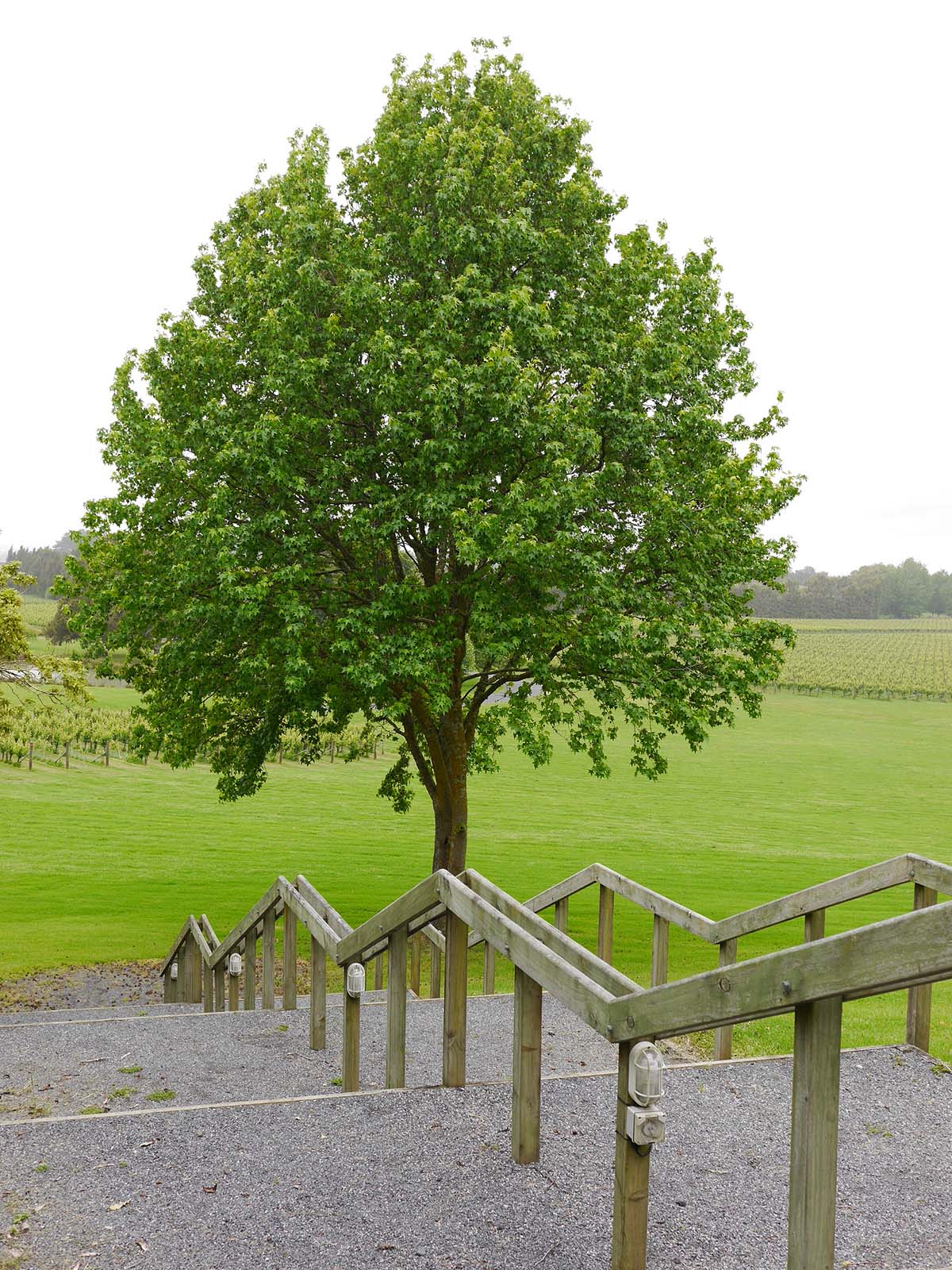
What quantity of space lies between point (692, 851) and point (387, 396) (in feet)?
61.5

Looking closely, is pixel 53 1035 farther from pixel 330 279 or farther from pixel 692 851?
pixel 692 851

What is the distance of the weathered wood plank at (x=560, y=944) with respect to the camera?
400 centimetres

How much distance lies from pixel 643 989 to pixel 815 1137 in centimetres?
80

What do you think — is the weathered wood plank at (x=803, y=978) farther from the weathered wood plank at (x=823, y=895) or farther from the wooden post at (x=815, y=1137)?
the weathered wood plank at (x=823, y=895)

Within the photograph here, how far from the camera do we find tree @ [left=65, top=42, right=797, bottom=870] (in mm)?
12719

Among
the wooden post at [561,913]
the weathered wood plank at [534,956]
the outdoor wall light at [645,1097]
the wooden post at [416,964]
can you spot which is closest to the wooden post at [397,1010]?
the weathered wood plank at [534,956]

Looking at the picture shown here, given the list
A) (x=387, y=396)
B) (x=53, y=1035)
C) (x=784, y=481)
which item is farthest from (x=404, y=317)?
(x=53, y=1035)

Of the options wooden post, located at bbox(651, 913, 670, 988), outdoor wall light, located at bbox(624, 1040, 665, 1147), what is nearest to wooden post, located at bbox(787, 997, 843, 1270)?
outdoor wall light, located at bbox(624, 1040, 665, 1147)

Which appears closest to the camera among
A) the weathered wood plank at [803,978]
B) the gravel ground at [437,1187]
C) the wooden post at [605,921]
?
the weathered wood plank at [803,978]

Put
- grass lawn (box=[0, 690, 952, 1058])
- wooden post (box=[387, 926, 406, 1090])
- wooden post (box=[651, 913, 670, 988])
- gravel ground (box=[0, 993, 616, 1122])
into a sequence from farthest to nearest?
grass lawn (box=[0, 690, 952, 1058]), wooden post (box=[651, 913, 670, 988]), gravel ground (box=[0, 993, 616, 1122]), wooden post (box=[387, 926, 406, 1090])

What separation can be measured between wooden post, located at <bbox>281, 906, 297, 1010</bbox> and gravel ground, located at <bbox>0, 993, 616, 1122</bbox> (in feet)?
0.40

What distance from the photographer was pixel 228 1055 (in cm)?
712

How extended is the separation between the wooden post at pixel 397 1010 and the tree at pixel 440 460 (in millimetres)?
6929

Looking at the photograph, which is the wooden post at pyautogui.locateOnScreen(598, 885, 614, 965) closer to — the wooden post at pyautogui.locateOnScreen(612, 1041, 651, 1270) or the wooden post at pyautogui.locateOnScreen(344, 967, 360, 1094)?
the wooden post at pyautogui.locateOnScreen(344, 967, 360, 1094)
